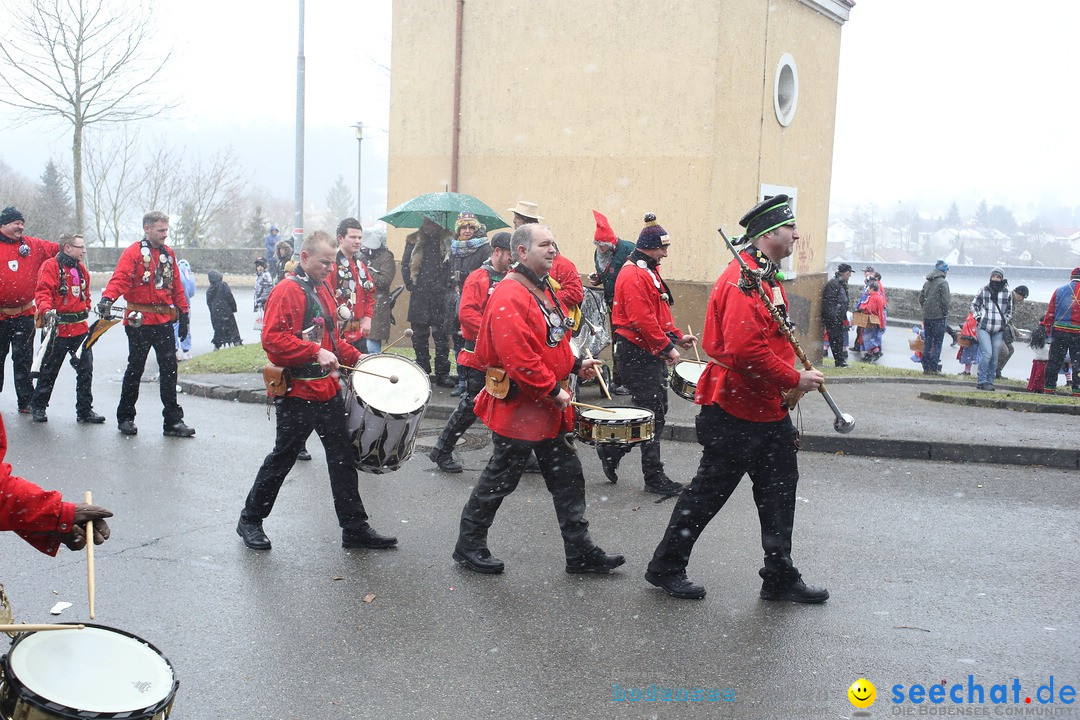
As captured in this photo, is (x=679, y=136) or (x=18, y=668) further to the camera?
(x=679, y=136)

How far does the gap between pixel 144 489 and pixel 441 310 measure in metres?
5.00

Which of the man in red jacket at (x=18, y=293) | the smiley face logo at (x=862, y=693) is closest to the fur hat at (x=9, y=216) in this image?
the man in red jacket at (x=18, y=293)

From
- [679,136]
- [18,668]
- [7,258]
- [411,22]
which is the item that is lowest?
[18,668]

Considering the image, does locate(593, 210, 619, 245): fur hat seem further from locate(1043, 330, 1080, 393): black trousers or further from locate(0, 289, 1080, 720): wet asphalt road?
locate(1043, 330, 1080, 393): black trousers

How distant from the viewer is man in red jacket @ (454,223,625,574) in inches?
208

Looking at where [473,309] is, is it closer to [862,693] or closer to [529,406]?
[529,406]

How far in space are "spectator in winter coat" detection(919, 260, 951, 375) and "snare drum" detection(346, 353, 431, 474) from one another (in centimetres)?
1198

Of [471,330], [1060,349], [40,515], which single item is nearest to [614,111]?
[471,330]

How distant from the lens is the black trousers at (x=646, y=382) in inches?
289

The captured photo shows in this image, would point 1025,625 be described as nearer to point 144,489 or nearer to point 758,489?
point 758,489

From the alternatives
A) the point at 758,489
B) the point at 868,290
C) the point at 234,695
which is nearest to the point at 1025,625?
the point at 758,489

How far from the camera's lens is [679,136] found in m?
12.9

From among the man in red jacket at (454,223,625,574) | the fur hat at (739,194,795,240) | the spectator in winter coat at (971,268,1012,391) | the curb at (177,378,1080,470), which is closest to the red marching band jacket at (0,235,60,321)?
the curb at (177,378,1080,470)

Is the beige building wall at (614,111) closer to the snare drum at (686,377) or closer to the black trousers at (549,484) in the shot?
the snare drum at (686,377)
